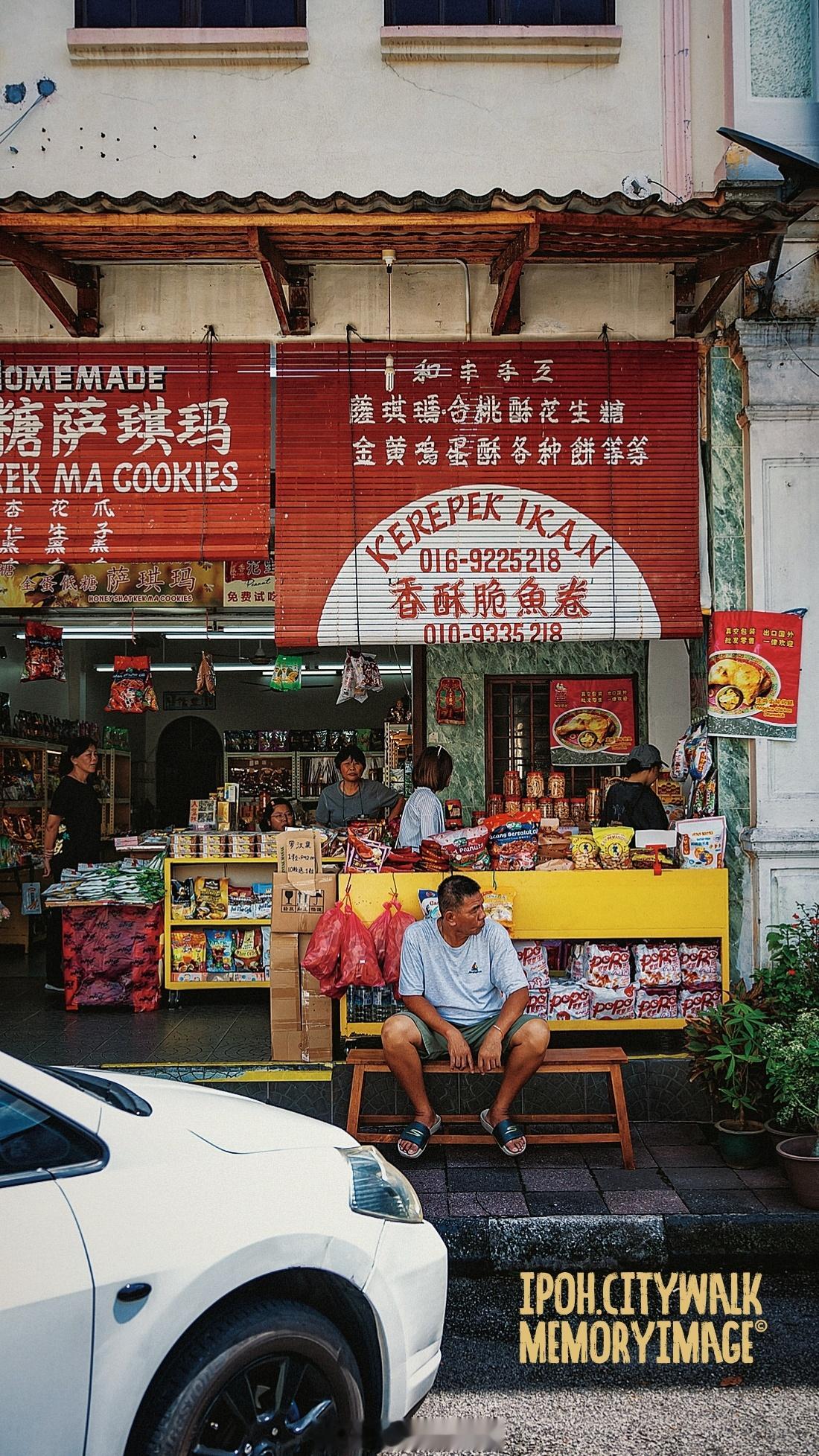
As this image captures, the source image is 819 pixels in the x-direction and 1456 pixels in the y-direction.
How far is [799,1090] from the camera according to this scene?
18.2 feet

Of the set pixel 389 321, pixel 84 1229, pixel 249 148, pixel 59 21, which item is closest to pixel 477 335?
pixel 389 321

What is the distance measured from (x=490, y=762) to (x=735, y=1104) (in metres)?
5.62

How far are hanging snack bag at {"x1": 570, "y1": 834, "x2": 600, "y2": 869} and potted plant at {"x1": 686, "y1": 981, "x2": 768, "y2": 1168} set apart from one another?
51.3 inches

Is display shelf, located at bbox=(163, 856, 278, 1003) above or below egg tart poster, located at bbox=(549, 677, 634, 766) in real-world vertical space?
below

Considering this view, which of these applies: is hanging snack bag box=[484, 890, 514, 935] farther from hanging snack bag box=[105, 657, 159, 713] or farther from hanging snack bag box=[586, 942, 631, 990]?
hanging snack bag box=[105, 657, 159, 713]

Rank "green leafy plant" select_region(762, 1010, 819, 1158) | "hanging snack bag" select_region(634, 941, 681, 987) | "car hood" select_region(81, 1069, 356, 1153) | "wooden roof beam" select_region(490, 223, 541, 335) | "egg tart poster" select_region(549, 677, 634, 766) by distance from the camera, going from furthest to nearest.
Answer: "egg tart poster" select_region(549, 677, 634, 766) < "hanging snack bag" select_region(634, 941, 681, 987) < "wooden roof beam" select_region(490, 223, 541, 335) < "green leafy plant" select_region(762, 1010, 819, 1158) < "car hood" select_region(81, 1069, 356, 1153)

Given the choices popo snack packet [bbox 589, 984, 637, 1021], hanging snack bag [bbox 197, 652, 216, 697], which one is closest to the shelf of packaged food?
hanging snack bag [bbox 197, 652, 216, 697]

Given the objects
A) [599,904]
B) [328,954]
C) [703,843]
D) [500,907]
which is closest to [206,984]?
[328,954]

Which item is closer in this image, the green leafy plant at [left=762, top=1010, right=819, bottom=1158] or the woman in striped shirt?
the green leafy plant at [left=762, top=1010, right=819, bottom=1158]

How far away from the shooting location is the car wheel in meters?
2.80

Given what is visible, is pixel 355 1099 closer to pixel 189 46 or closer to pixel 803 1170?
pixel 803 1170

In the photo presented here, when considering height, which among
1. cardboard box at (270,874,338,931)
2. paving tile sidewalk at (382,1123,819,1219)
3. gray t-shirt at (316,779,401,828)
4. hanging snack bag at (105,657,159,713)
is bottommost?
paving tile sidewalk at (382,1123,819,1219)

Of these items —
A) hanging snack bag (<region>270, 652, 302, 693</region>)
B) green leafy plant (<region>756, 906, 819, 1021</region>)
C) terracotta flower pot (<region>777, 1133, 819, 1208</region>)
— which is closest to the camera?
terracotta flower pot (<region>777, 1133, 819, 1208</region>)

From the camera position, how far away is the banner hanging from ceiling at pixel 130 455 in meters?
7.25
